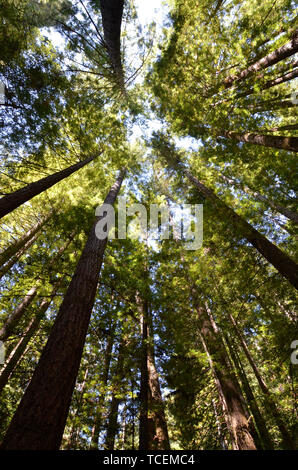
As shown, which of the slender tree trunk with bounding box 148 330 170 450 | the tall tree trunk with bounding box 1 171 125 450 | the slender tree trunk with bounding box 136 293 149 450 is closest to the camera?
the tall tree trunk with bounding box 1 171 125 450

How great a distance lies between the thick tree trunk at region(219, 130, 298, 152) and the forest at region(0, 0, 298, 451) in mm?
31

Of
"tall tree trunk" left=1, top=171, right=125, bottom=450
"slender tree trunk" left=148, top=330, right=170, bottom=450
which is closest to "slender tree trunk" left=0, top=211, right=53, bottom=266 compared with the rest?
"tall tree trunk" left=1, top=171, right=125, bottom=450

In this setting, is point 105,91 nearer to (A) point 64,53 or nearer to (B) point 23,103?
(A) point 64,53

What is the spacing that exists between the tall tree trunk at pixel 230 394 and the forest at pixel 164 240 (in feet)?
0.10

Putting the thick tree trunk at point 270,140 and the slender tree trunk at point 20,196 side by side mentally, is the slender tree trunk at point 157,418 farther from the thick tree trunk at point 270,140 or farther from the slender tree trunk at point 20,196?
the thick tree trunk at point 270,140

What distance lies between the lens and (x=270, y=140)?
5.31 meters

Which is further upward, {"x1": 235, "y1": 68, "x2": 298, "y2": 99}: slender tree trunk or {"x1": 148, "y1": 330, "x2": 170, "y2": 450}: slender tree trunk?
{"x1": 235, "y1": 68, "x2": 298, "y2": 99}: slender tree trunk

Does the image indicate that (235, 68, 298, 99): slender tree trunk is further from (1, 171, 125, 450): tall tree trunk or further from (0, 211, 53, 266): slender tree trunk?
(0, 211, 53, 266): slender tree trunk

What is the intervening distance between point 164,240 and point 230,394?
626 cm

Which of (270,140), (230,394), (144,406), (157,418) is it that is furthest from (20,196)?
(230,394)

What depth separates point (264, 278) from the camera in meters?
5.34

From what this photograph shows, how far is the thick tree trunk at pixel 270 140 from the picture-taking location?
479 centimetres

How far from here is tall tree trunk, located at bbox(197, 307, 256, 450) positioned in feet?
13.9

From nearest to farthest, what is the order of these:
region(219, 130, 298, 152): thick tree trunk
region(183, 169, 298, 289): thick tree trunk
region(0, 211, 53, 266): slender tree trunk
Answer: region(183, 169, 298, 289): thick tree trunk → region(219, 130, 298, 152): thick tree trunk → region(0, 211, 53, 266): slender tree trunk
